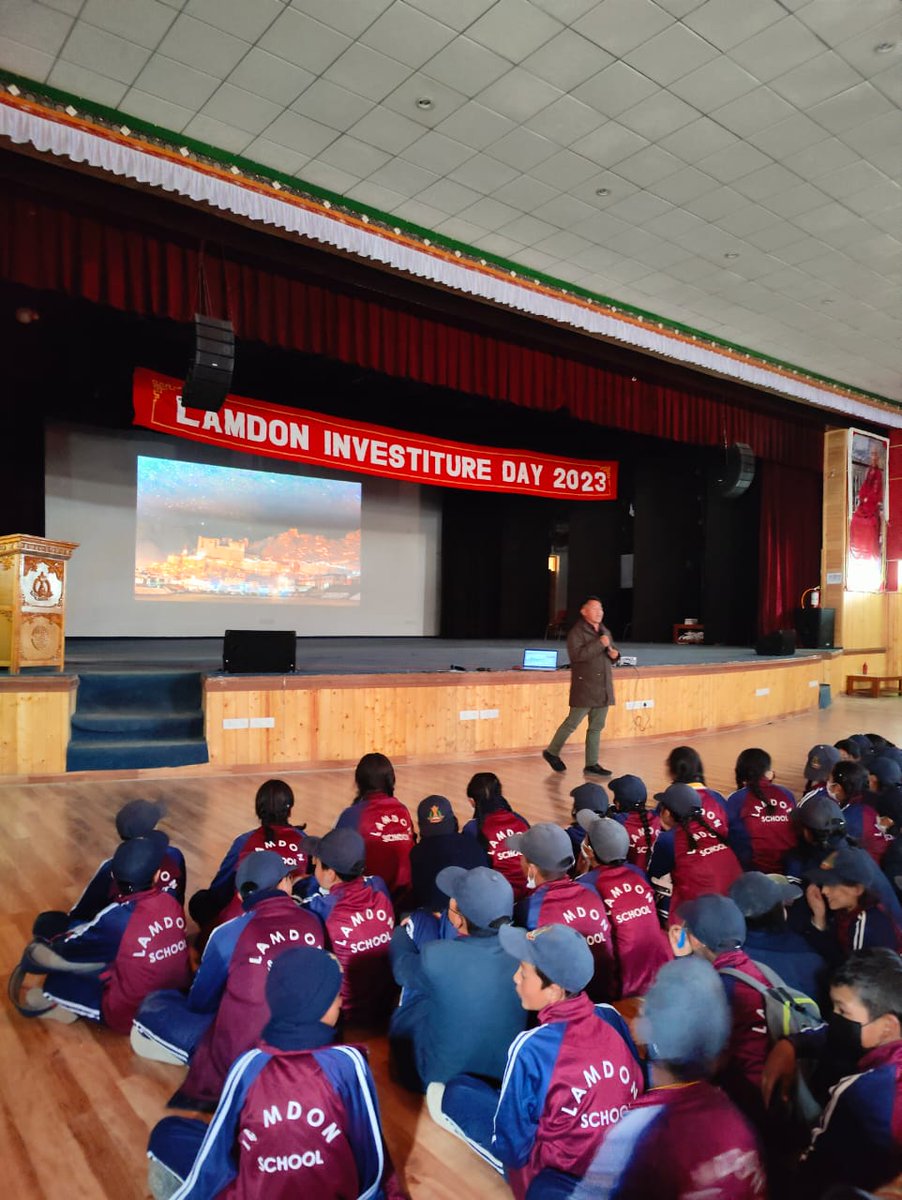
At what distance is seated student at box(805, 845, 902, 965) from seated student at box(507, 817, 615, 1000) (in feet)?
1.91

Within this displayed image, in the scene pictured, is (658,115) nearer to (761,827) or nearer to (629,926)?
(761,827)

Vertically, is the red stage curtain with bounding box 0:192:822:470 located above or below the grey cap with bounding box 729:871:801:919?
above

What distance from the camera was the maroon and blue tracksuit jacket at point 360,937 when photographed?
2203 millimetres

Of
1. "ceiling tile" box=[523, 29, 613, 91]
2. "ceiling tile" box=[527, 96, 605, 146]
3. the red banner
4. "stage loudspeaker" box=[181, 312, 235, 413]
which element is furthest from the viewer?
the red banner

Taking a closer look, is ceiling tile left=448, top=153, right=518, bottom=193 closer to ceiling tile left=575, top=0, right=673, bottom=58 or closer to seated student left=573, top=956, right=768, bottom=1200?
ceiling tile left=575, top=0, right=673, bottom=58

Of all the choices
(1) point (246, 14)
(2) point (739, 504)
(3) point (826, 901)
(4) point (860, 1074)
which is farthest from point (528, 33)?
(2) point (739, 504)

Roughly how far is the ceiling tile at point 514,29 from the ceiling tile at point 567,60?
0.18 ft

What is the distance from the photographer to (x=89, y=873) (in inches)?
142

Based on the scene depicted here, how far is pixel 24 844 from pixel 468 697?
3.52 meters

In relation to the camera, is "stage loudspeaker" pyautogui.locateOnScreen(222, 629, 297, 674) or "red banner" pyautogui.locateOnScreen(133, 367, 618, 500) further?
"red banner" pyautogui.locateOnScreen(133, 367, 618, 500)

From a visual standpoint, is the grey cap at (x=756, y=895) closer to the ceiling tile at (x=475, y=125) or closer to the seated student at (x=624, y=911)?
the seated student at (x=624, y=911)

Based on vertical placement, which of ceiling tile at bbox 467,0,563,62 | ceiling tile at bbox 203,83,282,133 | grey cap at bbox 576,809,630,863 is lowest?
grey cap at bbox 576,809,630,863

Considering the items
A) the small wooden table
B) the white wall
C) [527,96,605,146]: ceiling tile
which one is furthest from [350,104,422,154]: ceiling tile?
the small wooden table

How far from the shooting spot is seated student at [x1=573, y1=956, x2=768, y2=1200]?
3.67 ft
